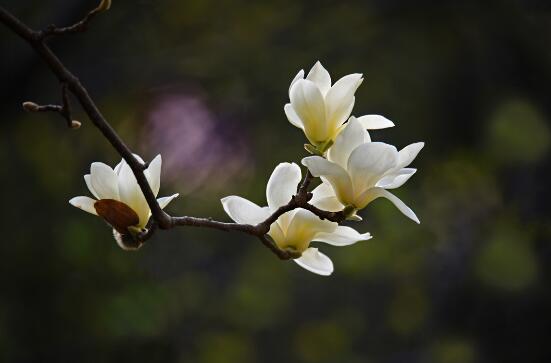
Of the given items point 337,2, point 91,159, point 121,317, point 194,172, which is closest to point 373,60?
point 337,2

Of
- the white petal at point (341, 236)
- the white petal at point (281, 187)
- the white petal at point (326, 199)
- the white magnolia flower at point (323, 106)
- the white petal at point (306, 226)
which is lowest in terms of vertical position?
the white petal at point (341, 236)

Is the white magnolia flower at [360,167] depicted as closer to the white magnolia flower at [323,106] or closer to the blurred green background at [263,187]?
the white magnolia flower at [323,106]

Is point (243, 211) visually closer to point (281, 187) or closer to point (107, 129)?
point (281, 187)

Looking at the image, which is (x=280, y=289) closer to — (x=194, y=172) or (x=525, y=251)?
(x=194, y=172)

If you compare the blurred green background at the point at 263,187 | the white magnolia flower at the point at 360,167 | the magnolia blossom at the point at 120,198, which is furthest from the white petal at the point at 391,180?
the blurred green background at the point at 263,187

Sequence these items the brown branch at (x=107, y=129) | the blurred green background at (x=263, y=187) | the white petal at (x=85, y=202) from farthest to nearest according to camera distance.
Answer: the blurred green background at (x=263, y=187) < the white petal at (x=85, y=202) < the brown branch at (x=107, y=129)

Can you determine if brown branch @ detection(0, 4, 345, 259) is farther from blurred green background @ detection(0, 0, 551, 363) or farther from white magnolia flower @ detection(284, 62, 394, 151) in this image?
blurred green background @ detection(0, 0, 551, 363)
